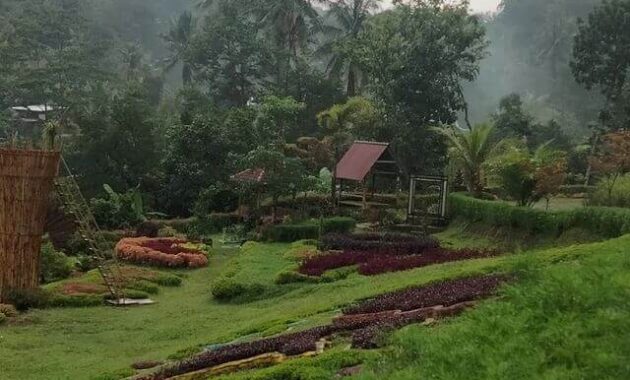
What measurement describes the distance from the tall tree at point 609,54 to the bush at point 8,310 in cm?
2787

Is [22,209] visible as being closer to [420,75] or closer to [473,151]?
[473,151]

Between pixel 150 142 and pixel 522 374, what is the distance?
95.2 feet

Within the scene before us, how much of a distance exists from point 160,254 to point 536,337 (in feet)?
54.0

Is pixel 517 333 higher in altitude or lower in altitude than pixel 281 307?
higher

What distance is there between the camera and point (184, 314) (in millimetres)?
15617

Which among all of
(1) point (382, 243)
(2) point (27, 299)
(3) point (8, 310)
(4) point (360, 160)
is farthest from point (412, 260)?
(4) point (360, 160)

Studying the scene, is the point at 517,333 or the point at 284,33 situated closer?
the point at 517,333

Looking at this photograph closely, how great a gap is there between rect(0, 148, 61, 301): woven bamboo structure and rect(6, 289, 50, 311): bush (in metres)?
0.12

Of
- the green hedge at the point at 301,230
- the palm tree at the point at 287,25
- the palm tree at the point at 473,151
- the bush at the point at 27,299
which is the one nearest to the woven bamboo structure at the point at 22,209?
the bush at the point at 27,299

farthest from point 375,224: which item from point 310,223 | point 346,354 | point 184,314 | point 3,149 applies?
point 346,354

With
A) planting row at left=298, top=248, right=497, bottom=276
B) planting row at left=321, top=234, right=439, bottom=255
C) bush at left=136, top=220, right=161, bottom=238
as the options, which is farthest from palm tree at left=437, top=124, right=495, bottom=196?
bush at left=136, top=220, right=161, bottom=238

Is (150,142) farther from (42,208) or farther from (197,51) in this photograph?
(42,208)

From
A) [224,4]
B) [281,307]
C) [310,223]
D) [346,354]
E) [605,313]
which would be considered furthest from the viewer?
[224,4]

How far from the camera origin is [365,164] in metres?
27.5
